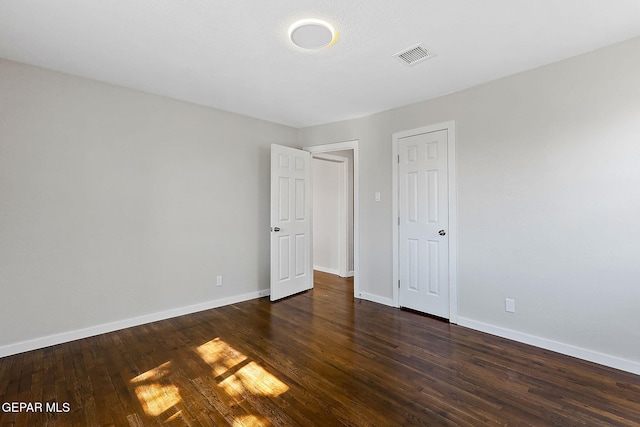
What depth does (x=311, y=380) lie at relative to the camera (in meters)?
2.13

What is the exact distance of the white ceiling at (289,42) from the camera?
1880 mm

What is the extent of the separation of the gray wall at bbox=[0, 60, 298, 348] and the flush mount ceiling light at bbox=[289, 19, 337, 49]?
1944 mm

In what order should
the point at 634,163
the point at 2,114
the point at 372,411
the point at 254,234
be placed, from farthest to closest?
the point at 254,234
the point at 2,114
the point at 634,163
the point at 372,411

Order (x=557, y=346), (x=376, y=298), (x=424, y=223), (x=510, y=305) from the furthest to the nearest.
Answer: (x=376, y=298) < (x=424, y=223) < (x=510, y=305) < (x=557, y=346)

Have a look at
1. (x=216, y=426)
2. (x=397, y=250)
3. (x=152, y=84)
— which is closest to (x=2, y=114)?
(x=152, y=84)

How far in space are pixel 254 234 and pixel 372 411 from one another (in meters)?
2.82

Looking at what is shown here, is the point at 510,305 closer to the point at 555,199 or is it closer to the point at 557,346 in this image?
the point at 557,346

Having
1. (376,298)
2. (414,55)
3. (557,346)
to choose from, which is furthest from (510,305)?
(414,55)

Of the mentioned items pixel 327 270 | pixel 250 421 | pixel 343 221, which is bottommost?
pixel 250 421

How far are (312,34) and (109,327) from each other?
330 cm

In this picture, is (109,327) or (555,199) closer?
(555,199)

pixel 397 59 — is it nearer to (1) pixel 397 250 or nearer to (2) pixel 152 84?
(1) pixel 397 250

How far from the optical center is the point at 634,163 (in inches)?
88.0

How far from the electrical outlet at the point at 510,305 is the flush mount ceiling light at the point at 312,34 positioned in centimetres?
280
